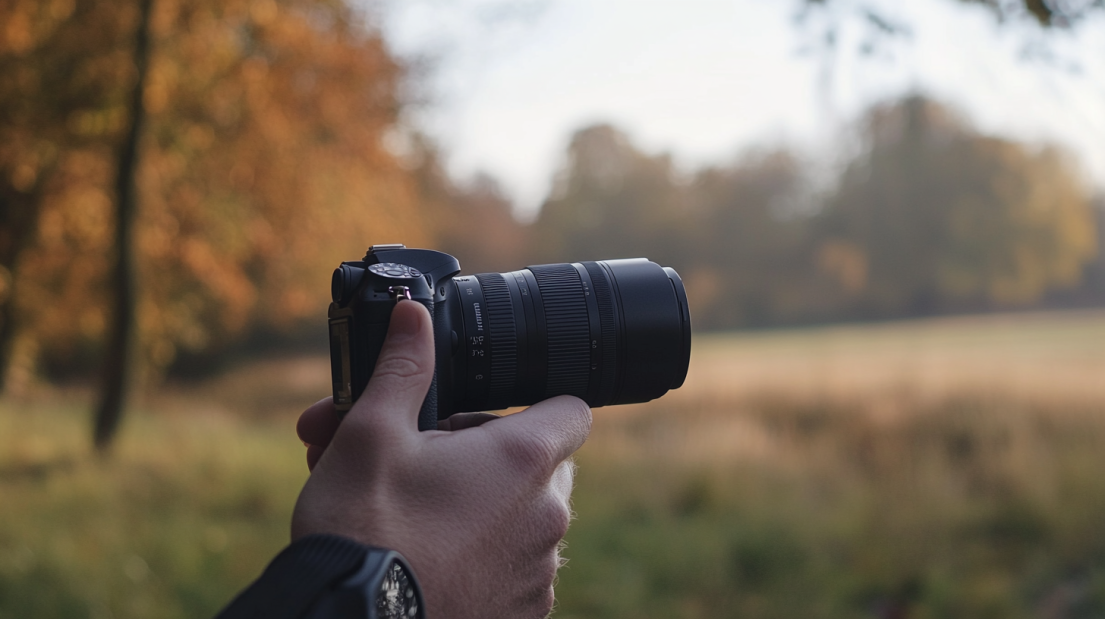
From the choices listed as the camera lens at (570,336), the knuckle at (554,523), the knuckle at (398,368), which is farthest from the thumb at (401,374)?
the camera lens at (570,336)

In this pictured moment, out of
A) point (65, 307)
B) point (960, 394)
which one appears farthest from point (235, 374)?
point (960, 394)

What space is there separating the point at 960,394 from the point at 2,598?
27.7 ft

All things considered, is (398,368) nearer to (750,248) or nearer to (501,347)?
(501,347)

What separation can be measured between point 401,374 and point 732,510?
505 cm

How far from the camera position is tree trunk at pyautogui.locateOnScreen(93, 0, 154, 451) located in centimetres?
707

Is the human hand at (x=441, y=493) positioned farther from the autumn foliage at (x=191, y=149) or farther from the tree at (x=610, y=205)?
the tree at (x=610, y=205)

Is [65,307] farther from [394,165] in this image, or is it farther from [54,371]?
[54,371]

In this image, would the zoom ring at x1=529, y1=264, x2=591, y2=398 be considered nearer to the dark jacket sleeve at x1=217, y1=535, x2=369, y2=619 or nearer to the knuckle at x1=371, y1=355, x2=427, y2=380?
the knuckle at x1=371, y1=355, x2=427, y2=380

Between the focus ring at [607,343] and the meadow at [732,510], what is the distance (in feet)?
9.50

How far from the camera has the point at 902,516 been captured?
5.50 m

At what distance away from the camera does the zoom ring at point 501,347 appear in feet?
5.58

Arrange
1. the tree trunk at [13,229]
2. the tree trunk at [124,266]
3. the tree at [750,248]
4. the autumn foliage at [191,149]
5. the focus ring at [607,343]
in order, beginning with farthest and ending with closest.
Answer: the tree at [750,248]
the tree trunk at [13,229]
the autumn foliage at [191,149]
the tree trunk at [124,266]
the focus ring at [607,343]

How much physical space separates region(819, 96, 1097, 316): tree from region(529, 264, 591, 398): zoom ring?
3850 centimetres

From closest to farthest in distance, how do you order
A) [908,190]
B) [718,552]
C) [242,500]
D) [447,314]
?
A: [447,314] < [718,552] < [242,500] < [908,190]
